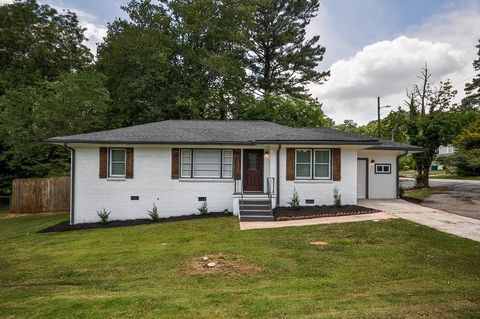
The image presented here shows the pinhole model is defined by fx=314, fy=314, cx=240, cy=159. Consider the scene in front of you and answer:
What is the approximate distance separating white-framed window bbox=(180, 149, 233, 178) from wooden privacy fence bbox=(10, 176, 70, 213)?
785cm

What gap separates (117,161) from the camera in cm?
1370

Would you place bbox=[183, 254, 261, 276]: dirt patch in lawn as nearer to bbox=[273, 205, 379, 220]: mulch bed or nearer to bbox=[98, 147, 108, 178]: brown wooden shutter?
bbox=[273, 205, 379, 220]: mulch bed

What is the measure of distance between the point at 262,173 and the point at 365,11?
33.3ft

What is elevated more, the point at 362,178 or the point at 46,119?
the point at 46,119

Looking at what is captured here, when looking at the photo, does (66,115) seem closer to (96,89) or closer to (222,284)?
(96,89)

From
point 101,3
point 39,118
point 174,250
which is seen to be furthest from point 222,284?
point 101,3

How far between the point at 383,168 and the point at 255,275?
43.0 ft

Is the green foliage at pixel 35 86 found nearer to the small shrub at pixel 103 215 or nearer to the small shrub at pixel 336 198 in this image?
the small shrub at pixel 103 215

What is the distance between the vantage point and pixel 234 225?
35.8 ft

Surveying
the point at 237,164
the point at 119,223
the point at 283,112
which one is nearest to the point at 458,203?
the point at 237,164

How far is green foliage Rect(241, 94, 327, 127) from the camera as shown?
24.6 metres

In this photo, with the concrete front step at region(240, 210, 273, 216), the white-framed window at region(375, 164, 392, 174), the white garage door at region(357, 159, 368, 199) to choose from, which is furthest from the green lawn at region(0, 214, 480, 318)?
the white-framed window at region(375, 164, 392, 174)

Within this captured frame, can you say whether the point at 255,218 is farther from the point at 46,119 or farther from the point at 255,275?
the point at 46,119

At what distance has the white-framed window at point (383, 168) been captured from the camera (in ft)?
54.6
